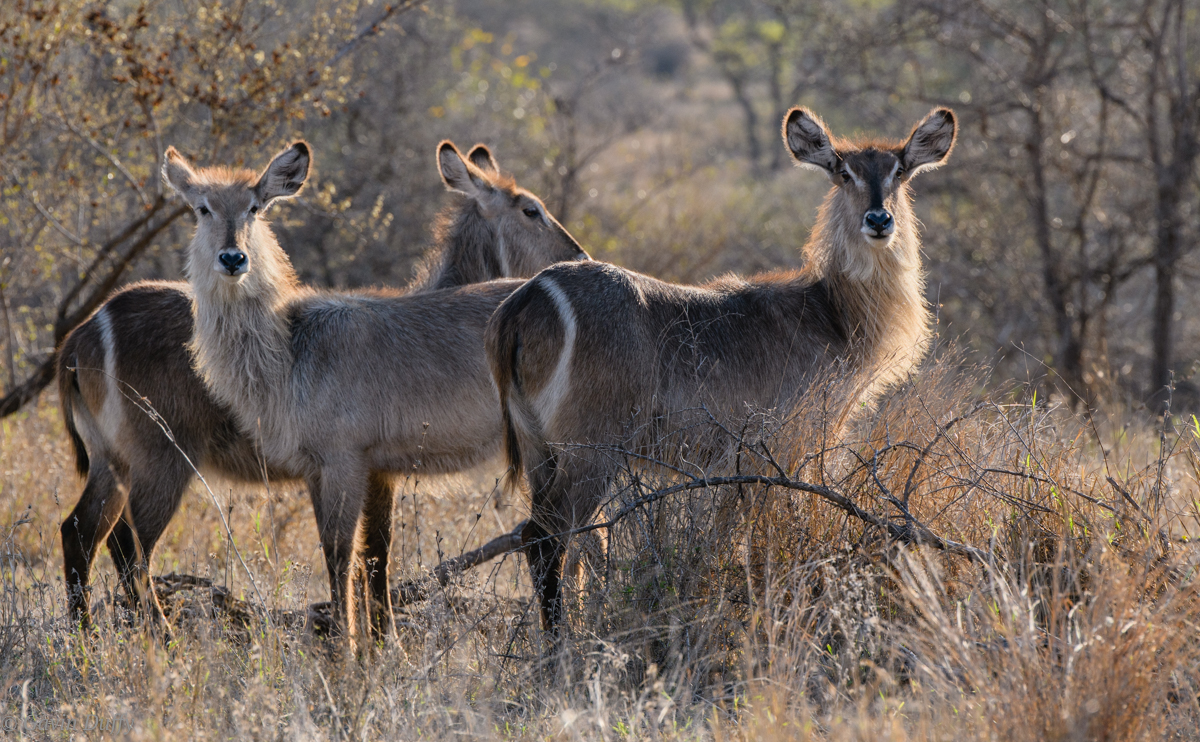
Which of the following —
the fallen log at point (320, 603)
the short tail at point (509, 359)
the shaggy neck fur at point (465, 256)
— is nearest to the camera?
the short tail at point (509, 359)

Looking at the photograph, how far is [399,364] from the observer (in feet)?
14.9

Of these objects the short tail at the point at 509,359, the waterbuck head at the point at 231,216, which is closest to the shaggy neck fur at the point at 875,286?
the short tail at the point at 509,359

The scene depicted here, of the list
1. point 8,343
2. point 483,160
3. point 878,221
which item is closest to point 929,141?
point 878,221

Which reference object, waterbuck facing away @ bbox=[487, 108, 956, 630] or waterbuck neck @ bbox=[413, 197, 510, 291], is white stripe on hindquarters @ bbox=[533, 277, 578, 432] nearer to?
Result: waterbuck facing away @ bbox=[487, 108, 956, 630]

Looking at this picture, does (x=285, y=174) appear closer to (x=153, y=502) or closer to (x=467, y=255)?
(x=467, y=255)

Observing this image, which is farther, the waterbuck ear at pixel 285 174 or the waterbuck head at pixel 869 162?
the waterbuck ear at pixel 285 174

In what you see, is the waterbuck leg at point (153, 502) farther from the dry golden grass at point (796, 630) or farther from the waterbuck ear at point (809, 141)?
the waterbuck ear at point (809, 141)

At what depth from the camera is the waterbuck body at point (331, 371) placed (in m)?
4.36

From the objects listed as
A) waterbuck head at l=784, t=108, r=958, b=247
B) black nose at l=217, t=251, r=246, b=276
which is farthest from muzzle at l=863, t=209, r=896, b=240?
black nose at l=217, t=251, r=246, b=276

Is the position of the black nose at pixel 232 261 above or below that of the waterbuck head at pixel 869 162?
below

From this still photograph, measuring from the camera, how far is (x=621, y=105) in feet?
50.0

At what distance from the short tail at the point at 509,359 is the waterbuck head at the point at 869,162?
4.79 feet

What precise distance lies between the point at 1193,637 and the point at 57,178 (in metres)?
6.35

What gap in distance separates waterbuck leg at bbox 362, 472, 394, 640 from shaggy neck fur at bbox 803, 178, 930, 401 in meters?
2.06
